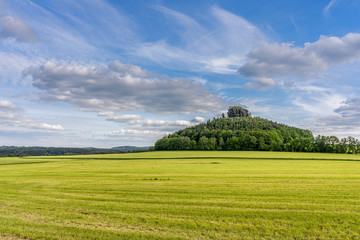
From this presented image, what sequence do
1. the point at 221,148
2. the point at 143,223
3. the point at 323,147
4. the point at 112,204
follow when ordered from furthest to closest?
the point at 221,148
the point at 323,147
the point at 112,204
the point at 143,223

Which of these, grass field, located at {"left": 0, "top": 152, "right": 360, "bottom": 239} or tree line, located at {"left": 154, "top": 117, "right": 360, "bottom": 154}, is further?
tree line, located at {"left": 154, "top": 117, "right": 360, "bottom": 154}

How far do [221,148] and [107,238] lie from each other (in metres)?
131

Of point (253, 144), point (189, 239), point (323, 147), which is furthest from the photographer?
point (253, 144)

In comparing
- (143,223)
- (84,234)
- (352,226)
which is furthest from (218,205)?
(84,234)

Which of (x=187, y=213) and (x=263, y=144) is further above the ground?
(x=263, y=144)

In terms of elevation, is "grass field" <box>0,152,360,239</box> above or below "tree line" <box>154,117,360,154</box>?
below

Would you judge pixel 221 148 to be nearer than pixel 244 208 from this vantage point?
No

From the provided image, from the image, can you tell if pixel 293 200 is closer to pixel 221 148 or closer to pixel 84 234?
pixel 84 234

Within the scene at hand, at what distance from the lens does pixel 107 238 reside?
955cm

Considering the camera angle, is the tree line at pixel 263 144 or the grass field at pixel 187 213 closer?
the grass field at pixel 187 213

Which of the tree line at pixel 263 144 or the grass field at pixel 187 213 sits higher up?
the tree line at pixel 263 144

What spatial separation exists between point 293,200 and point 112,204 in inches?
460

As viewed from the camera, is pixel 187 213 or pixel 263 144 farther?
pixel 263 144

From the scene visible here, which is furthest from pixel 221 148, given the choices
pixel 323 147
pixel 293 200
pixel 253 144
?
pixel 293 200
